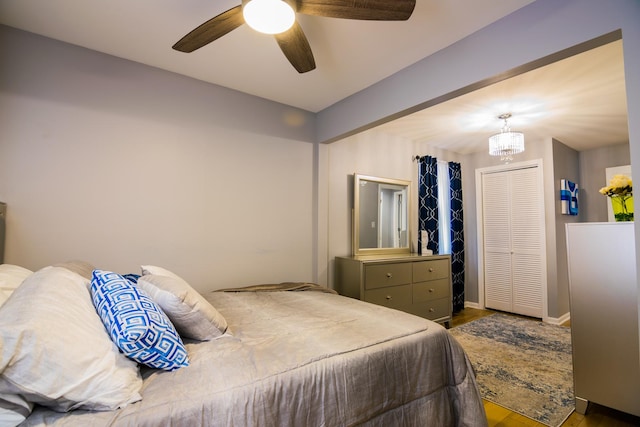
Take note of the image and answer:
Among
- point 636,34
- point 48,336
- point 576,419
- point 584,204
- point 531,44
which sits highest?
point 531,44

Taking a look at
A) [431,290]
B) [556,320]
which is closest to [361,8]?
[431,290]

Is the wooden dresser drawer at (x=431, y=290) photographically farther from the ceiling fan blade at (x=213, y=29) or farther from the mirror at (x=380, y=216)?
the ceiling fan blade at (x=213, y=29)

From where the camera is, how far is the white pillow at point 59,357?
79 centimetres

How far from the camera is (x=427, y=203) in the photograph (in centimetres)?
426

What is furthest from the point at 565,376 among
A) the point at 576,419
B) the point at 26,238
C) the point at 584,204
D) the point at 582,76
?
the point at 26,238

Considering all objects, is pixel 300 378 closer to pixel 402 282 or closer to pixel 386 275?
pixel 386 275

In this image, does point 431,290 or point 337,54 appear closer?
point 337,54

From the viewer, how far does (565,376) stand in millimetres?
2531

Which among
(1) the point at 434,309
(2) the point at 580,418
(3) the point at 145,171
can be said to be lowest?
(2) the point at 580,418

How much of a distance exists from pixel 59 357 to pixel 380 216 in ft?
10.8

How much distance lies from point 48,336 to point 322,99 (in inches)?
109

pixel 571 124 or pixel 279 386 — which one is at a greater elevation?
pixel 571 124

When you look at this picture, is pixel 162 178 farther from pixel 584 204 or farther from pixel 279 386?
pixel 584 204

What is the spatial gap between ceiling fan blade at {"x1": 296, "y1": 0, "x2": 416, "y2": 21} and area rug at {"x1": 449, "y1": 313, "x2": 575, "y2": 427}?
8.36 ft
